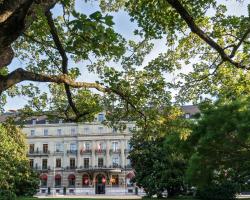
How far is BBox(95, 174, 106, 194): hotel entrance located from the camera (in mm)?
72406

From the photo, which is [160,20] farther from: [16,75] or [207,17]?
[16,75]

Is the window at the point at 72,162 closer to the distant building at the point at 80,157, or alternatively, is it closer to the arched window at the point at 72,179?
the distant building at the point at 80,157

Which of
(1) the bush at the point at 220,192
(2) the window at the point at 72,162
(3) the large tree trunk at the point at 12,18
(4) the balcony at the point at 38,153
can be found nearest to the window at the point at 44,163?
Answer: (4) the balcony at the point at 38,153

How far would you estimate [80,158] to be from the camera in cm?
7538

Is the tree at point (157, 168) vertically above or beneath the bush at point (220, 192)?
above

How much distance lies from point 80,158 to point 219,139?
196ft

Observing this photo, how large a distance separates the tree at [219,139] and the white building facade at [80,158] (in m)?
52.4

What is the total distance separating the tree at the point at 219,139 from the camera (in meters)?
17.0

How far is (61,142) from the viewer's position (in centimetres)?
7656

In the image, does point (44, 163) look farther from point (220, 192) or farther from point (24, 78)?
point (24, 78)

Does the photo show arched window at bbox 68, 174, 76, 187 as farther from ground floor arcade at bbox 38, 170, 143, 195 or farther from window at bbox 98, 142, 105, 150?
window at bbox 98, 142, 105, 150

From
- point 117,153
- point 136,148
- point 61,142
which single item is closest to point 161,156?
point 136,148

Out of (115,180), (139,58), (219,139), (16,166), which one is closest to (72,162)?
(115,180)

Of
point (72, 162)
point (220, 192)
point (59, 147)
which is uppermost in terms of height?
point (59, 147)
